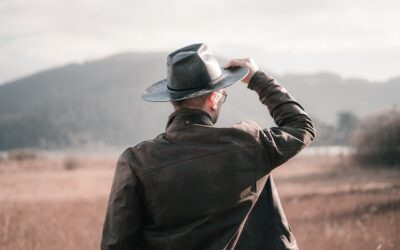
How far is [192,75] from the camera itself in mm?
2094

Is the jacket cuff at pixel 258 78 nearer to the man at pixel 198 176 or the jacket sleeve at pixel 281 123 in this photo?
the jacket sleeve at pixel 281 123

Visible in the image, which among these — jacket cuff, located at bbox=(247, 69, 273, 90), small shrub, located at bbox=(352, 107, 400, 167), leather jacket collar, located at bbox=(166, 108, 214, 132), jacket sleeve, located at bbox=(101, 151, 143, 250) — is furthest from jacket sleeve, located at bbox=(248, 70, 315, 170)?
small shrub, located at bbox=(352, 107, 400, 167)

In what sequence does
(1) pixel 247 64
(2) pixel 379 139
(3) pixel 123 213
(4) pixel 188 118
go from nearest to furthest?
(3) pixel 123 213
(4) pixel 188 118
(1) pixel 247 64
(2) pixel 379 139

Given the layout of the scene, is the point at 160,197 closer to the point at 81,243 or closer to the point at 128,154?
the point at 128,154

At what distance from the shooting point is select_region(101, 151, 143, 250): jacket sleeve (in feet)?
6.49

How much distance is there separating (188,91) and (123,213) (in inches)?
21.7

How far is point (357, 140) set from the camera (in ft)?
79.4

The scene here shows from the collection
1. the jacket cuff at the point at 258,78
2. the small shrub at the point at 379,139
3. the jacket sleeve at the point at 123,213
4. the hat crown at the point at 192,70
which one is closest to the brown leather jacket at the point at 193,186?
the jacket sleeve at the point at 123,213

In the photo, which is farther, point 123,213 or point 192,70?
point 192,70

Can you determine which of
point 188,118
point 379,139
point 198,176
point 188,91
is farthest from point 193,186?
point 379,139

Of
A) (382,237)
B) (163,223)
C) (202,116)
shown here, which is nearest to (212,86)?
(202,116)

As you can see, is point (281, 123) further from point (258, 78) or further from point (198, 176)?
point (198, 176)

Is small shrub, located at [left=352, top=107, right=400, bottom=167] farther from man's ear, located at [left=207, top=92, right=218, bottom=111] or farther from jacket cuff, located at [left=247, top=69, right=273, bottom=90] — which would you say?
man's ear, located at [left=207, top=92, right=218, bottom=111]

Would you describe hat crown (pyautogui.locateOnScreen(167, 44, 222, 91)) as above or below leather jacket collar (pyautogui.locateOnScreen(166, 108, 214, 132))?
Answer: above
